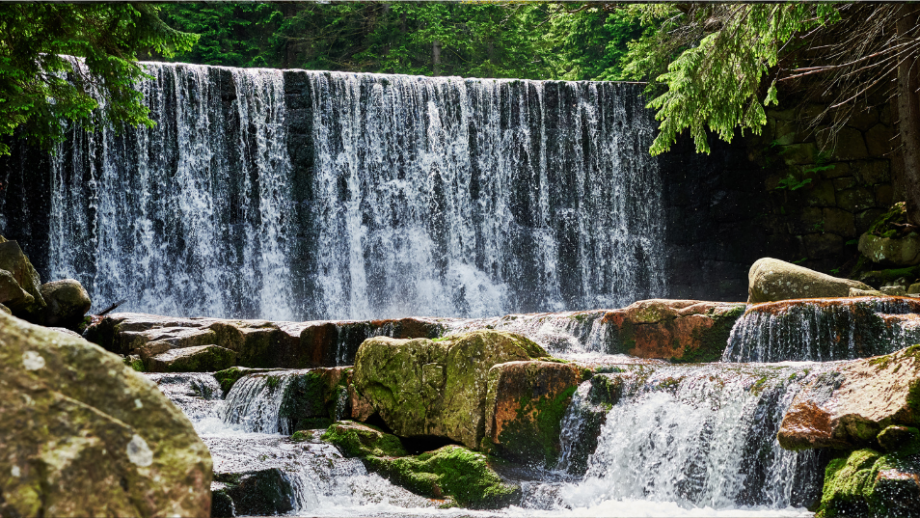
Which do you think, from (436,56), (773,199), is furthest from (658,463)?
(436,56)

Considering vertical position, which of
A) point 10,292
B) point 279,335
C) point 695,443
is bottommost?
point 695,443

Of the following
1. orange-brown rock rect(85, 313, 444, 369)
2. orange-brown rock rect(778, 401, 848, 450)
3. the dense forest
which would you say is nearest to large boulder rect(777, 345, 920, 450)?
orange-brown rock rect(778, 401, 848, 450)

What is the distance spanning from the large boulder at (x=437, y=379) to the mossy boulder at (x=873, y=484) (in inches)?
108

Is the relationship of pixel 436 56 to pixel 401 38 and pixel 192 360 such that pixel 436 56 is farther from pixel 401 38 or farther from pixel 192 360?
pixel 192 360

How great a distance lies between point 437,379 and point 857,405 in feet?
11.3

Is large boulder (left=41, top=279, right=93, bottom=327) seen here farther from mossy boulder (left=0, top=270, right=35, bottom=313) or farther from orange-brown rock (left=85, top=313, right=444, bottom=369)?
mossy boulder (left=0, top=270, right=35, bottom=313)

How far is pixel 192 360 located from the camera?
396 inches

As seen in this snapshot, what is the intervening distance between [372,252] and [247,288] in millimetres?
2681

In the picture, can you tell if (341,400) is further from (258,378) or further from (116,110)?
(116,110)

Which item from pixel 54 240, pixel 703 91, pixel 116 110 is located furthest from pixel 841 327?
pixel 54 240

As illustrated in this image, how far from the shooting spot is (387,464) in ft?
22.0

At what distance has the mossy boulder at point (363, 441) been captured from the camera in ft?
22.9

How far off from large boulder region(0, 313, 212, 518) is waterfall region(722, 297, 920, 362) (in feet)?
23.4

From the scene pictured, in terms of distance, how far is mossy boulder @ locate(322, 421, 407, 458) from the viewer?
6984 mm
